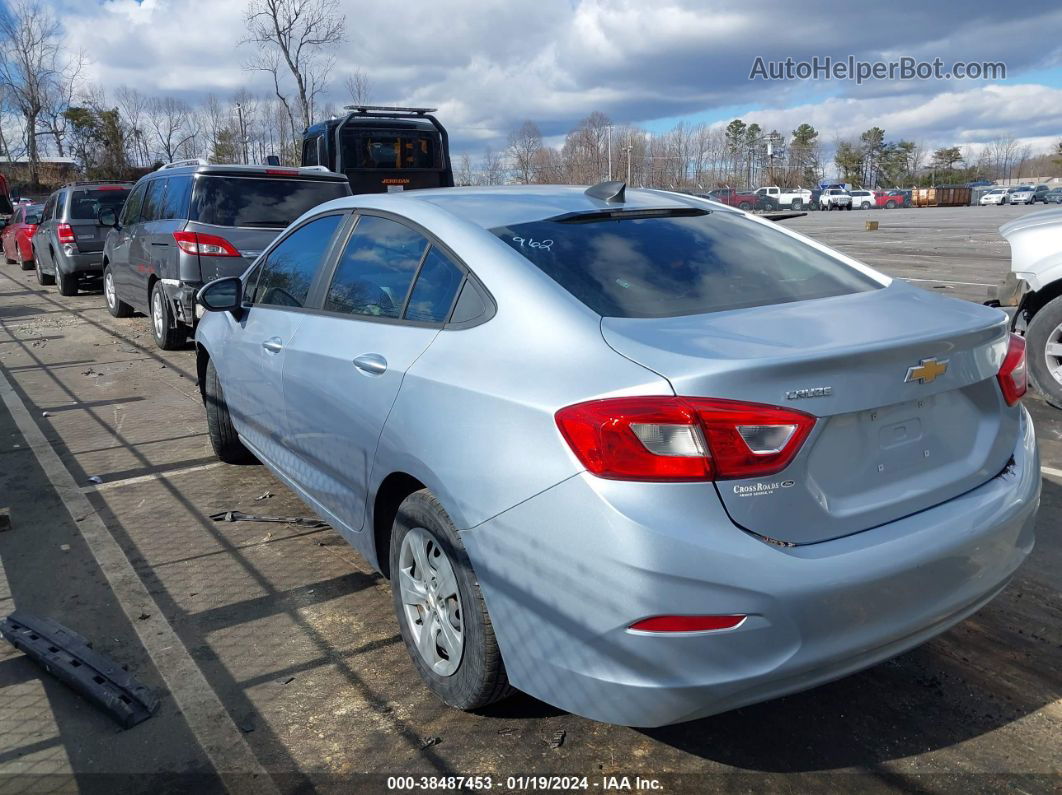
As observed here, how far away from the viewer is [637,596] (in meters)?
2.13

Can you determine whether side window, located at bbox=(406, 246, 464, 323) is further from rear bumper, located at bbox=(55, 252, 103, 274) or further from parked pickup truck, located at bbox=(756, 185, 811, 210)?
parked pickup truck, located at bbox=(756, 185, 811, 210)

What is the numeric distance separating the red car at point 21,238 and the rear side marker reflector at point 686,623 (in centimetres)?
1972

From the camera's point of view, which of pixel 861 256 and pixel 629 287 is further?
pixel 861 256

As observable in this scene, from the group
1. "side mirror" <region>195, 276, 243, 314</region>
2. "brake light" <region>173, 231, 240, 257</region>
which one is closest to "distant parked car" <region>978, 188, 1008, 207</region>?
"brake light" <region>173, 231, 240, 257</region>

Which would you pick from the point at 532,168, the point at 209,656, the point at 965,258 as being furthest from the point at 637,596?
the point at 532,168

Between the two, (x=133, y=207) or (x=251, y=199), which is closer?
(x=251, y=199)

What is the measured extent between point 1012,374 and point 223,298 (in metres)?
3.81

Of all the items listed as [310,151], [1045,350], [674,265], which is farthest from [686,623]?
[310,151]

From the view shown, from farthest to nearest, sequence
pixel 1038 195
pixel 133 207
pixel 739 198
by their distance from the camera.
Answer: pixel 1038 195, pixel 739 198, pixel 133 207

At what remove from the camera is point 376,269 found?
3506mm

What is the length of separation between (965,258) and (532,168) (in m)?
44.2

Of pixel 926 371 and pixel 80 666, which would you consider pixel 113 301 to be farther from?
pixel 926 371

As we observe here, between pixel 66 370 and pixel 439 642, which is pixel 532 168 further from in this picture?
pixel 439 642

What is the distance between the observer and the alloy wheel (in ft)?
9.16
